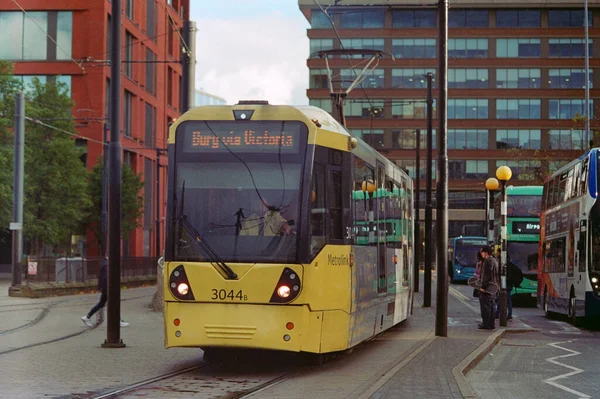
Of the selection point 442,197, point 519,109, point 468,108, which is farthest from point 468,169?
point 442,197

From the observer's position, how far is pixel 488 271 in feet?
79.4

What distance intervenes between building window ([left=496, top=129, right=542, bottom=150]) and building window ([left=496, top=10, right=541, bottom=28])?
9.82 meters

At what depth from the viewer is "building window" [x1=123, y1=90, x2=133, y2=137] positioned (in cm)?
7000

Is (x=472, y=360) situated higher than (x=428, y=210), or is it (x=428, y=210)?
(x=428, y=210)

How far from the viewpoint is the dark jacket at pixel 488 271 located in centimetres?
2417

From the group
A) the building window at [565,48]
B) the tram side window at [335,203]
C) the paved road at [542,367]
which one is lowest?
the paved road at [542,367]

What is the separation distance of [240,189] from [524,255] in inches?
1069

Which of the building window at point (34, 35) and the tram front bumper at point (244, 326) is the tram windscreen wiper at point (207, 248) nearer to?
the tram front bumper at point (244, 326)

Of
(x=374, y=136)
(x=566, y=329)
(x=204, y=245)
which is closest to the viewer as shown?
(x=204, y=245)

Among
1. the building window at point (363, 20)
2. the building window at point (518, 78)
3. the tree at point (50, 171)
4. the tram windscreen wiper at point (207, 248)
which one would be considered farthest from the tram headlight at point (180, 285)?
the building window at point (518, 78)

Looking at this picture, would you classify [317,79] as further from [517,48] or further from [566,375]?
[566,375]

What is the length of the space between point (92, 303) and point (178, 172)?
74.1ft

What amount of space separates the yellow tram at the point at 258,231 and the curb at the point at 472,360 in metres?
1.71

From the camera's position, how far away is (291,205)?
14.5 meters
